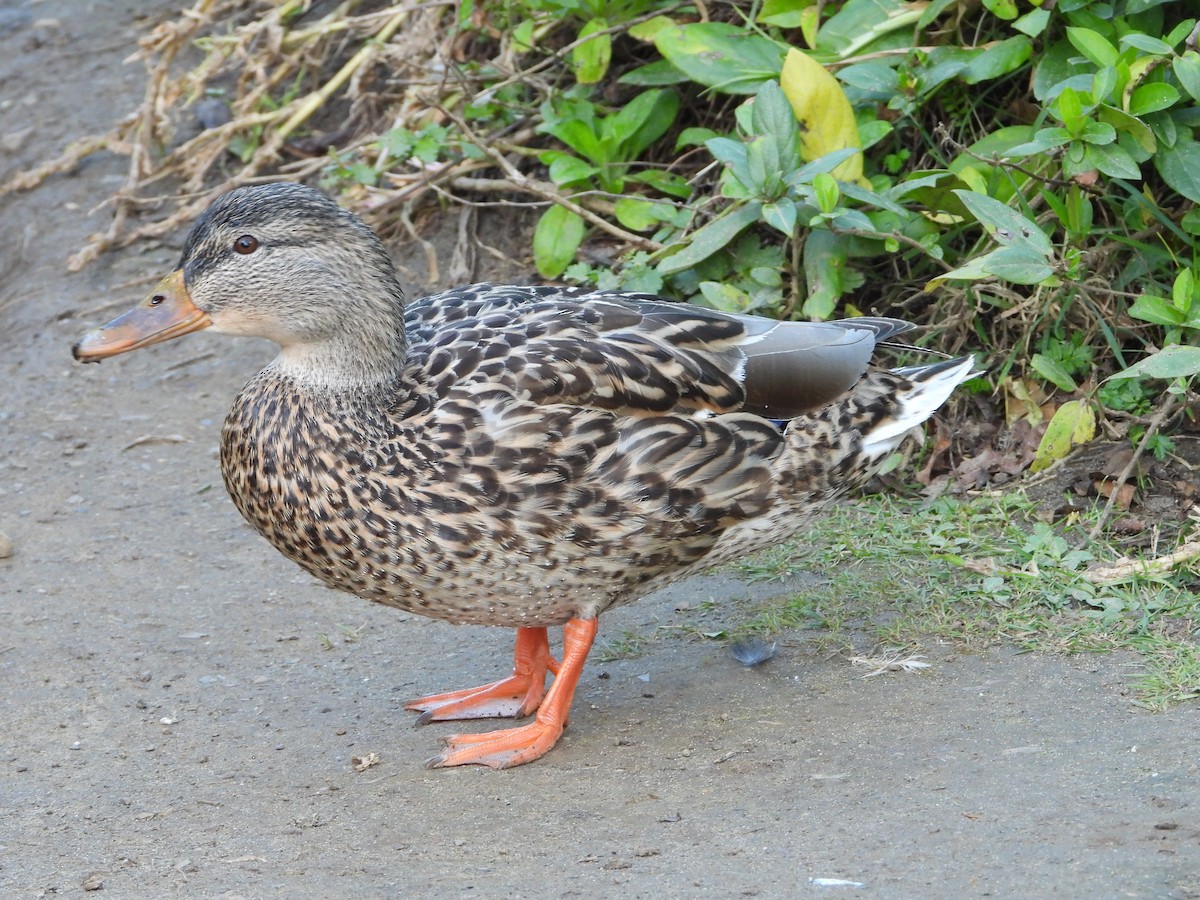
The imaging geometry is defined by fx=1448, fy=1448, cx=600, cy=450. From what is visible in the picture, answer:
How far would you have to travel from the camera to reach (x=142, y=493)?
203 inches

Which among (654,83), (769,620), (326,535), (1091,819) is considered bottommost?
(769,620)

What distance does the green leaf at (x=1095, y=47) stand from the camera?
4223mm

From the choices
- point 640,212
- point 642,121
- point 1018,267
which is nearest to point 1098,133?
point 1018,267

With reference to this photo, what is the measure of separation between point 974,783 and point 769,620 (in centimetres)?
108

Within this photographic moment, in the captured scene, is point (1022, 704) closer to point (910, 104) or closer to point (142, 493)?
point (910, 104)

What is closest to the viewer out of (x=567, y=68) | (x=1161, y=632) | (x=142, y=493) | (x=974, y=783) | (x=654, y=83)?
(x=974, y=783)

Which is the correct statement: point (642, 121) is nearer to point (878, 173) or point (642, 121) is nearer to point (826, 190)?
point (878, 173)

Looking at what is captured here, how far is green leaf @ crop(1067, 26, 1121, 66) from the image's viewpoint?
4.22 metres

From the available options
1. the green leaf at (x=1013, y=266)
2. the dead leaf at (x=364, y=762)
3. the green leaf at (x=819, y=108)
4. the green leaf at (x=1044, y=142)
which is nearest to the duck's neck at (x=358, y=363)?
the dead leaf at (x=364, y=762)

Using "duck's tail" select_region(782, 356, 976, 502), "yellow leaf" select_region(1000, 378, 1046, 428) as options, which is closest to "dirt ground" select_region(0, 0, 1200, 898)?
"duck's tail" select_region(782, 356, 976, 502)

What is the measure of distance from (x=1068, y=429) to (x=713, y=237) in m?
1.32

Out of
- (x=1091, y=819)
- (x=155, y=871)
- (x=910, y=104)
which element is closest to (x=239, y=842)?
(x=155, y=871)

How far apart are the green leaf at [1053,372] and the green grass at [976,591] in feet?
1.21

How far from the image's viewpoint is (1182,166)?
4238mm
